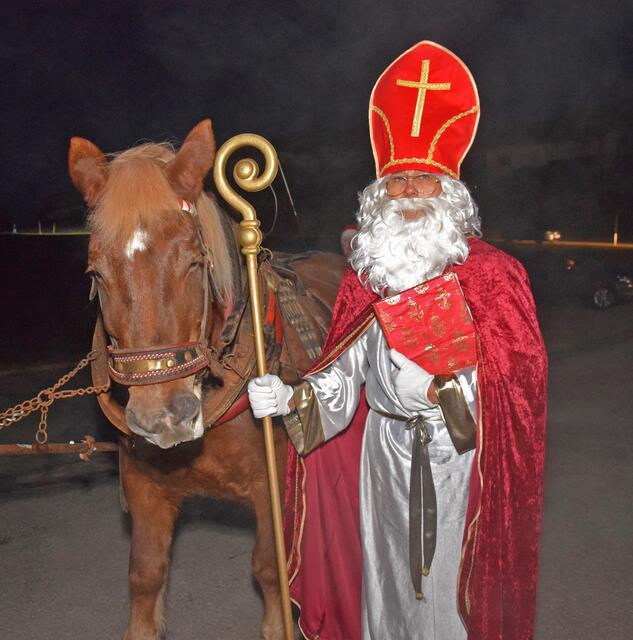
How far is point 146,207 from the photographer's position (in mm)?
2596

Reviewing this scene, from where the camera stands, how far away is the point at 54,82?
10.5 m

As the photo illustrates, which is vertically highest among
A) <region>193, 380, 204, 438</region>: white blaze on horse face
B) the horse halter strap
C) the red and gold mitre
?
the red and gold mitre

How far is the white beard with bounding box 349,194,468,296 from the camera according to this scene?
2.75 meters

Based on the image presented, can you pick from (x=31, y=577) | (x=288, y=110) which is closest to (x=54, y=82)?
(x=288, y=110)

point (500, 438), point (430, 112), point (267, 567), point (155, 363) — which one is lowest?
point (267, 567)

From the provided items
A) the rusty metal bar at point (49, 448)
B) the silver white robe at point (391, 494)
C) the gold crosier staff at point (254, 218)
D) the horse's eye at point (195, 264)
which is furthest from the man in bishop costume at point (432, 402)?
the rusty metal bar at point (49, 448)

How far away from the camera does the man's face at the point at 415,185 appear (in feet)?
9.37

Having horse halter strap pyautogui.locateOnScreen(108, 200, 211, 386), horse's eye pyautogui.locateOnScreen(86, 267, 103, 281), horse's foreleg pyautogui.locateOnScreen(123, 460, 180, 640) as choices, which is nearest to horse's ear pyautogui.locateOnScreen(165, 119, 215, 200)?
horse's eye pyautogui.locateOnScreen(86, 267, 103, 281)

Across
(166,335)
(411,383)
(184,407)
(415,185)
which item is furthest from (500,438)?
(166,335)

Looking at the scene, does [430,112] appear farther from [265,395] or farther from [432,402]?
[265,395]

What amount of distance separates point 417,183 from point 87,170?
1146 mm

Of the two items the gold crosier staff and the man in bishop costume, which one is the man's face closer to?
the man in bishop costume

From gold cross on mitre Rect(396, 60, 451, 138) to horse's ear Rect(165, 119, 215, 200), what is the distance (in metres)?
0.71

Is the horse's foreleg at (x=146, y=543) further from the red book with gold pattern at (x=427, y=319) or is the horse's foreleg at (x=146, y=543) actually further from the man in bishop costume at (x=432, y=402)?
the red book with gold pattern at (x=427, y=319)
